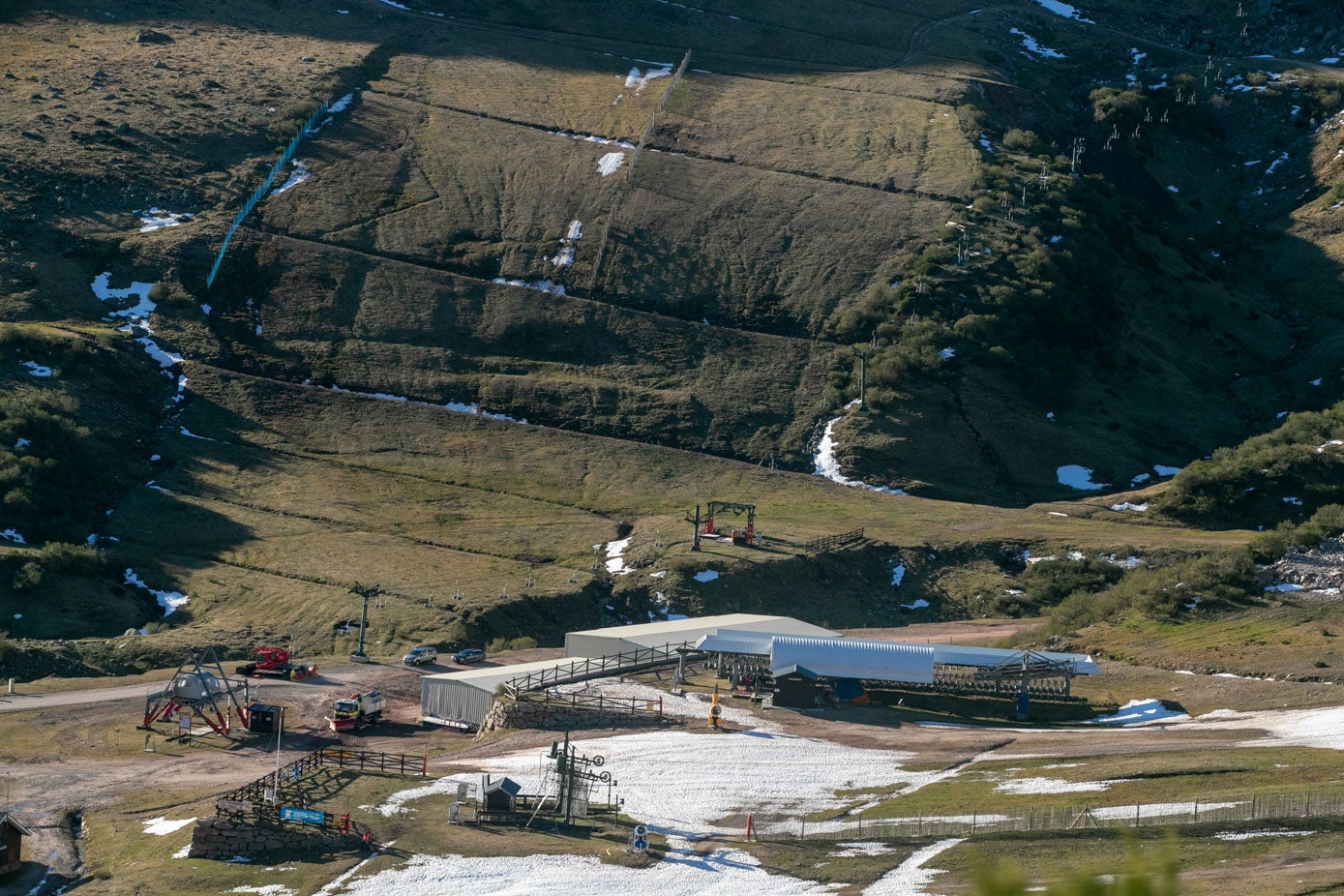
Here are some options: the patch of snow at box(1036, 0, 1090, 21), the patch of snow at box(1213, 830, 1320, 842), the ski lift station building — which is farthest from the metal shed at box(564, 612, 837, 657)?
the patch of snow at box(1036, 0, 1090, 21)

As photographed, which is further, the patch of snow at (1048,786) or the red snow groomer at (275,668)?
the red snow groomer at (275,668)

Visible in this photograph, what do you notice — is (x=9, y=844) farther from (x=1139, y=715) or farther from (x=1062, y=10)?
(x=1062, y=10)

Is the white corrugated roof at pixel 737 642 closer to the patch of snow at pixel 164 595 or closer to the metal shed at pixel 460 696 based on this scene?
the metal shed at pixel 460 696

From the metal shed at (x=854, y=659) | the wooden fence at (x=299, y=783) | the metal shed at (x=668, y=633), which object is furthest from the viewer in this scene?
the metal shed at (x=668, y=633)

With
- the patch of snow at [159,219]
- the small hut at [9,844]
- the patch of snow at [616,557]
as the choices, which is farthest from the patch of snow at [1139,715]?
the patch of snow at [159,219]

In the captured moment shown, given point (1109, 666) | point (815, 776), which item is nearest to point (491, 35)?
point (1109, 666)

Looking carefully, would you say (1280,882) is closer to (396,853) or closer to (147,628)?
(396,853)
